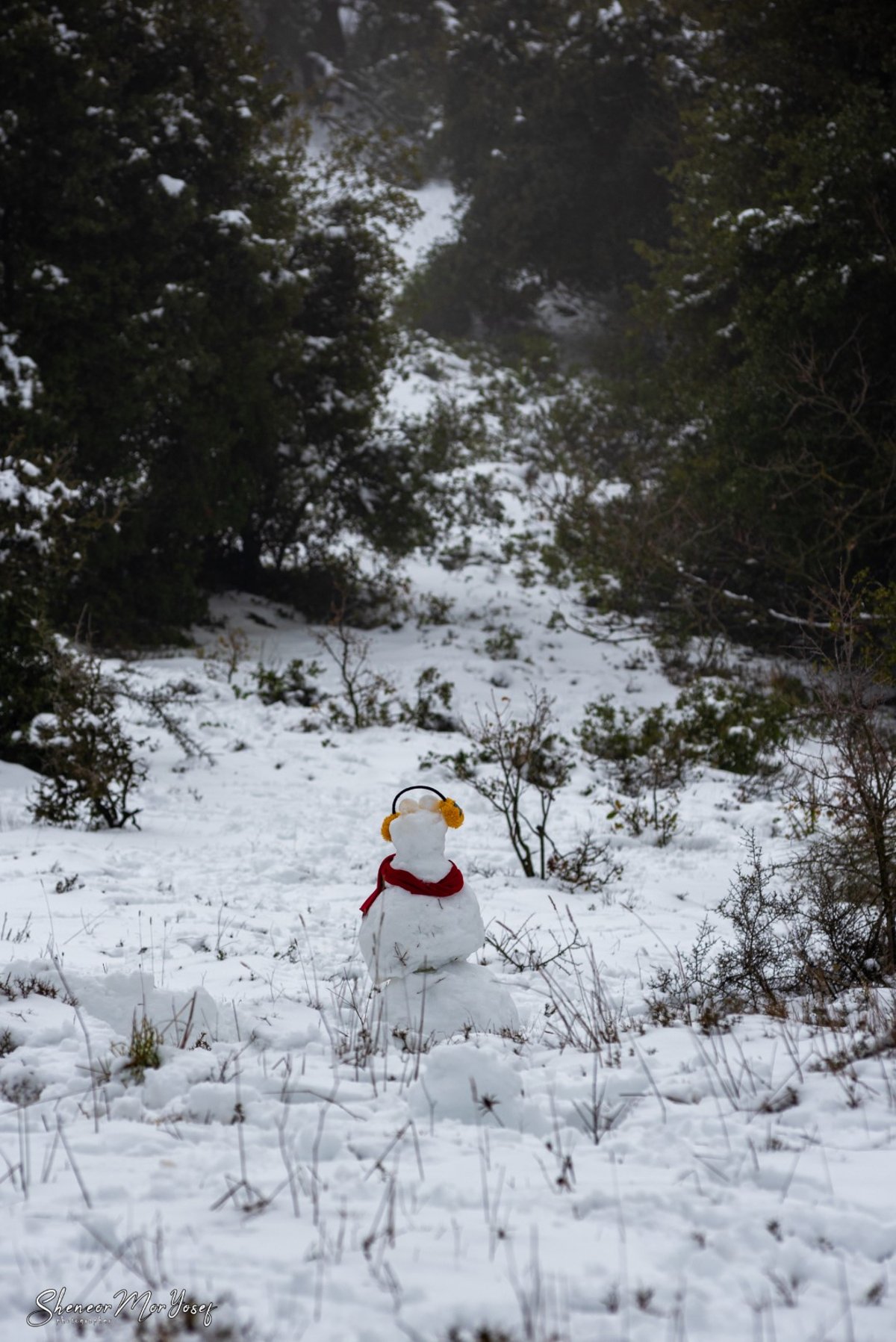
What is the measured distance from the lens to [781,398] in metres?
11.8

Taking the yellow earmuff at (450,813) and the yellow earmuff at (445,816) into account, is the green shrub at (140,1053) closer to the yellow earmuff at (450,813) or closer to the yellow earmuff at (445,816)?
the yellow earmuff at (445,816)

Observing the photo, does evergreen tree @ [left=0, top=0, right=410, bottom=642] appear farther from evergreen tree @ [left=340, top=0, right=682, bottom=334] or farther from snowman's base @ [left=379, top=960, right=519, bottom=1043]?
evergreen tree @ [left=340, top=0, right=682, bottom=334]

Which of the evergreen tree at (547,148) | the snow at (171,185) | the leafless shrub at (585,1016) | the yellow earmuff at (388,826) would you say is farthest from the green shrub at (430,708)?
the evergreen tree at (547,148)

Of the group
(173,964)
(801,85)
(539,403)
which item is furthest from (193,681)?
(539,403)

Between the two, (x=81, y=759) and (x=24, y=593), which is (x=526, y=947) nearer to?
(x=81, y=759)

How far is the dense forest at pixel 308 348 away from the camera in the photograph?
37.1 feet

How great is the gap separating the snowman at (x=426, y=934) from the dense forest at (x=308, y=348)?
458 cm

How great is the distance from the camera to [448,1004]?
378 cm

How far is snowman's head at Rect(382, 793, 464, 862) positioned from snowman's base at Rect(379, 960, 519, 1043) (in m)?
0.51

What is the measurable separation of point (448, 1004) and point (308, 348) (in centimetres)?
1353

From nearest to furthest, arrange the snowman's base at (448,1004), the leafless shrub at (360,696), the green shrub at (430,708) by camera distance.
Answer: the snowman's base at (448,1004) < the leafless shrub at (360,696) < the green shrub at (430,708)

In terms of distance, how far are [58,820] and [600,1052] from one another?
5432mm

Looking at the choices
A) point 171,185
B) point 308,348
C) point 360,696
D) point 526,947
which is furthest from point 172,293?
point 526,947

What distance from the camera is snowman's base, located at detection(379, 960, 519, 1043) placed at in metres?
3.70
